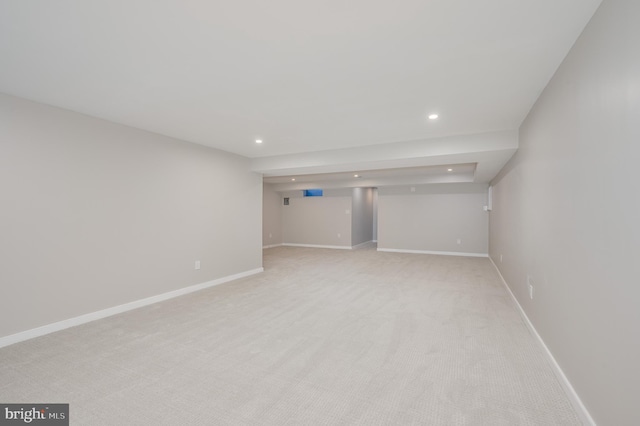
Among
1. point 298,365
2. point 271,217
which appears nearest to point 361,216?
point 271,217

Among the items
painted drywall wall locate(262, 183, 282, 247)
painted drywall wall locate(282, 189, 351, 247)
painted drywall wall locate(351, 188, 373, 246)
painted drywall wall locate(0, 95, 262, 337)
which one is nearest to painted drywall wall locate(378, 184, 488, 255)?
painted drywall wall locate(351, 188, 373, 246)

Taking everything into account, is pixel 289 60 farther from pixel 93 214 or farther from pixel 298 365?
pixel 93 214

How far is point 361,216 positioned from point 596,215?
28.2 ft

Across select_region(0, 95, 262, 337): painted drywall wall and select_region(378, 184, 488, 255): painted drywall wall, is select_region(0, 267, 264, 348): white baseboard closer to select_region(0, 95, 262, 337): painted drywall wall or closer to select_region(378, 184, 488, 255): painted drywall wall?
select_region(0, 95, 262, 337): painted drywall wall

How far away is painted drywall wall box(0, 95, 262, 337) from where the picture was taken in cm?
265

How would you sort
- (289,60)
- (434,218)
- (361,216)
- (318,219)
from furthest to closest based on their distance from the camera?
(361,216), (318,219), (434,218), (289,60)

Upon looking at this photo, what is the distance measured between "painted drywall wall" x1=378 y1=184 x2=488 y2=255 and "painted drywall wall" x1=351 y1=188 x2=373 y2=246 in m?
0.96

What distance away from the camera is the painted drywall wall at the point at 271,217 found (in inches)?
371

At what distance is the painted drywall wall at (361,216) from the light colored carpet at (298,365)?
5.55m

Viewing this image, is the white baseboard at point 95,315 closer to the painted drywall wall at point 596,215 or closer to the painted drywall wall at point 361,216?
the painted drywall wall at point 596,215

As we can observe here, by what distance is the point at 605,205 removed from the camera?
4.70 ft

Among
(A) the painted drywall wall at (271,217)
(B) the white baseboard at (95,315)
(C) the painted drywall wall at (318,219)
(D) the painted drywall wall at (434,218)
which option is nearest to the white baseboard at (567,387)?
(B) the white baseboard at (95,315)

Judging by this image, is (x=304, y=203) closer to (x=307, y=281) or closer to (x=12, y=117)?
(x=307, y=281)

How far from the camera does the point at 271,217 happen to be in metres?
A: 9.74
